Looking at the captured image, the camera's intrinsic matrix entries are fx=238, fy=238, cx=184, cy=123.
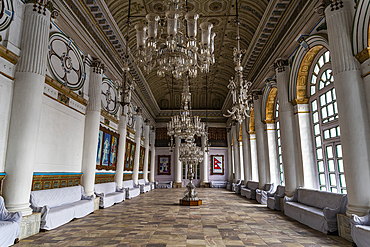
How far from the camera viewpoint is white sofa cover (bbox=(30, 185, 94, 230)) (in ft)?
17.1

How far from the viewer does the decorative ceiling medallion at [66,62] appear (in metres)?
6.36

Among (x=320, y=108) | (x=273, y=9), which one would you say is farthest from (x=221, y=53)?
(x=320, y=108)

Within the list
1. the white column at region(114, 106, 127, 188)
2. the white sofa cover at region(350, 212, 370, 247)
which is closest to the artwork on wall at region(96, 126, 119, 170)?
the white column at region(114, 106, 127, 188)

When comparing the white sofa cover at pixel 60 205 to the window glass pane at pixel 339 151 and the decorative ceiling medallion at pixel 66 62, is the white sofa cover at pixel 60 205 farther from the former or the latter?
the window glass pane at pixel 339 151

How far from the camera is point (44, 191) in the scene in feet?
19.0

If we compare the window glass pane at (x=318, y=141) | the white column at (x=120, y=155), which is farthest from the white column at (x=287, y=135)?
the white column at (x=120, y=155)

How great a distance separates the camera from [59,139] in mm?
6680

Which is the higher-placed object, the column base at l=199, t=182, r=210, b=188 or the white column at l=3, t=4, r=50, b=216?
the white column at l=3, t=4, r=50, b=216

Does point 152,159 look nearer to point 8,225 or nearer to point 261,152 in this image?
point 261,152

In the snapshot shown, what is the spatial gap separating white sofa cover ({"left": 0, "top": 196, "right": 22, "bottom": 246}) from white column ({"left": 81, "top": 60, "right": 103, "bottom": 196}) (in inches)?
134

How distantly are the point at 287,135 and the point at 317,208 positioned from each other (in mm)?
2678

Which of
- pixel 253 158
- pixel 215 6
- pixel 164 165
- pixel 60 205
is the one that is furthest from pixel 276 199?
pixel 164 165

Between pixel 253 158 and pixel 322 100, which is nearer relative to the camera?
pixel 322 100

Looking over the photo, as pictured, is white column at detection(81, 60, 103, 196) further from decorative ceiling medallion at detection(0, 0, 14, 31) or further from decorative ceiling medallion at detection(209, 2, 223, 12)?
decorative ceiling medallion at detection(209, 2, 223, 12)
